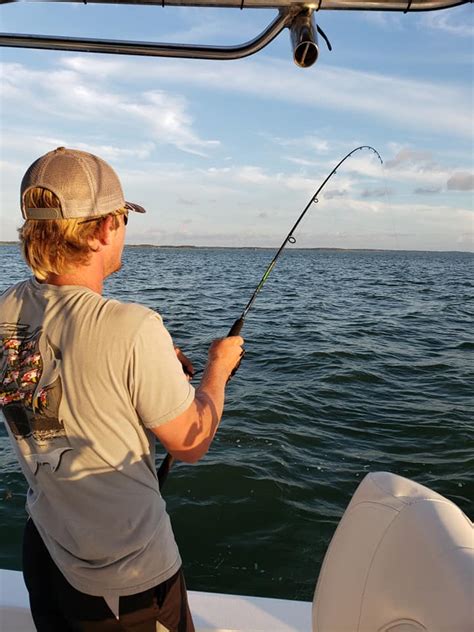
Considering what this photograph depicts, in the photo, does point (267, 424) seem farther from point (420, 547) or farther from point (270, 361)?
point (420, 547)

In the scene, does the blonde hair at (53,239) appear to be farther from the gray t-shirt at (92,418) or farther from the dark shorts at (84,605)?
the dark shorts at (84,605)

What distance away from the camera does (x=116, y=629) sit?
135cm

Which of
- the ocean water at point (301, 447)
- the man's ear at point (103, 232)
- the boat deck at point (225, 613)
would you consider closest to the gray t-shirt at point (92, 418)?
the man's ear at point (103, 232)

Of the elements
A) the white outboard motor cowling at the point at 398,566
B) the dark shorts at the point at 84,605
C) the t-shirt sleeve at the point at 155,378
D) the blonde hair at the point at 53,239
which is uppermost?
the blonde hair at the point at 53,239

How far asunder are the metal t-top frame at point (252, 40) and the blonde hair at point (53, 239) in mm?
502

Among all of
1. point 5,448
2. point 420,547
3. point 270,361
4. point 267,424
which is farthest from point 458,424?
Result: point 420,547

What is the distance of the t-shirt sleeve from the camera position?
3.93 feet

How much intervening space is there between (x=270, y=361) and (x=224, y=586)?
5570 millimetres

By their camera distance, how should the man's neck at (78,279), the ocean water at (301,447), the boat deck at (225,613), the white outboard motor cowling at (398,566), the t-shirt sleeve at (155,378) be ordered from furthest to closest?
the ocean water at (301,447)
the boat deck at (225,613)
the man's neck at (78,279)
the t-shirt sleeve at (155,378)
the white outboard motor cowling at (398,566)

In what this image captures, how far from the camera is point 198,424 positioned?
4.36 ft

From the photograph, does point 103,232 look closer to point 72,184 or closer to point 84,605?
point 72,184

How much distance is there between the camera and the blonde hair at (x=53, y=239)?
→ 1.29 metres

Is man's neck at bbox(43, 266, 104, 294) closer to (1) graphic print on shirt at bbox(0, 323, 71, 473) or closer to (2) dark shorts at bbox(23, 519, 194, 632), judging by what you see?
(1) graphic print on shirt at bbox(0, 323, 71, 473)

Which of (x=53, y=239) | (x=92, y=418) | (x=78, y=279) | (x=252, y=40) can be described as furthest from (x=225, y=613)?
(x=252, y=40)
